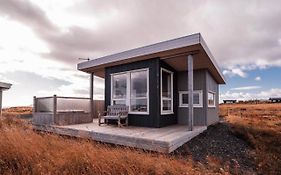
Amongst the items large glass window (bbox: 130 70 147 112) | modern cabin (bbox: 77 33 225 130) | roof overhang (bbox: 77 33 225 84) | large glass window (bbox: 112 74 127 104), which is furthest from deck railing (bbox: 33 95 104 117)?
large glass window (bbox: 130 70 147 112)

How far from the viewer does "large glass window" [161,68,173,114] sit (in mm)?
7444

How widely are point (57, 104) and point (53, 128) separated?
129 centimetres

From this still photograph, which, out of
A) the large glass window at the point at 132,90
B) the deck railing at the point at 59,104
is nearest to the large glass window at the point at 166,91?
the large glass window at the point at 132,90

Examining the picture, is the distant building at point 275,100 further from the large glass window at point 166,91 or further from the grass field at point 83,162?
the grass field at point 83,162

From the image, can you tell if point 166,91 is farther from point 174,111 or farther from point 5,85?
point 5,85

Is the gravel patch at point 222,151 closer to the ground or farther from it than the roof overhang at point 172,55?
closer to the ground

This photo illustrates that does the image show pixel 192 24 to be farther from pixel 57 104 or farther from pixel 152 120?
pixel 57 104

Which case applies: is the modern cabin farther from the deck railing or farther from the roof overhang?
the deck railing

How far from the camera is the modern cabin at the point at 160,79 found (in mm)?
6164

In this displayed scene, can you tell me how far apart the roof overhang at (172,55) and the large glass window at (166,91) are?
0.44m

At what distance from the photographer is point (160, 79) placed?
23.3ft

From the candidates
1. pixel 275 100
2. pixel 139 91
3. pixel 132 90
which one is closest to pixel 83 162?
pixel 139 91

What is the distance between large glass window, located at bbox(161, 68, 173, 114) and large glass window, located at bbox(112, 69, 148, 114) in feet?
2.19

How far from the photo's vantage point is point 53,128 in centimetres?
741
